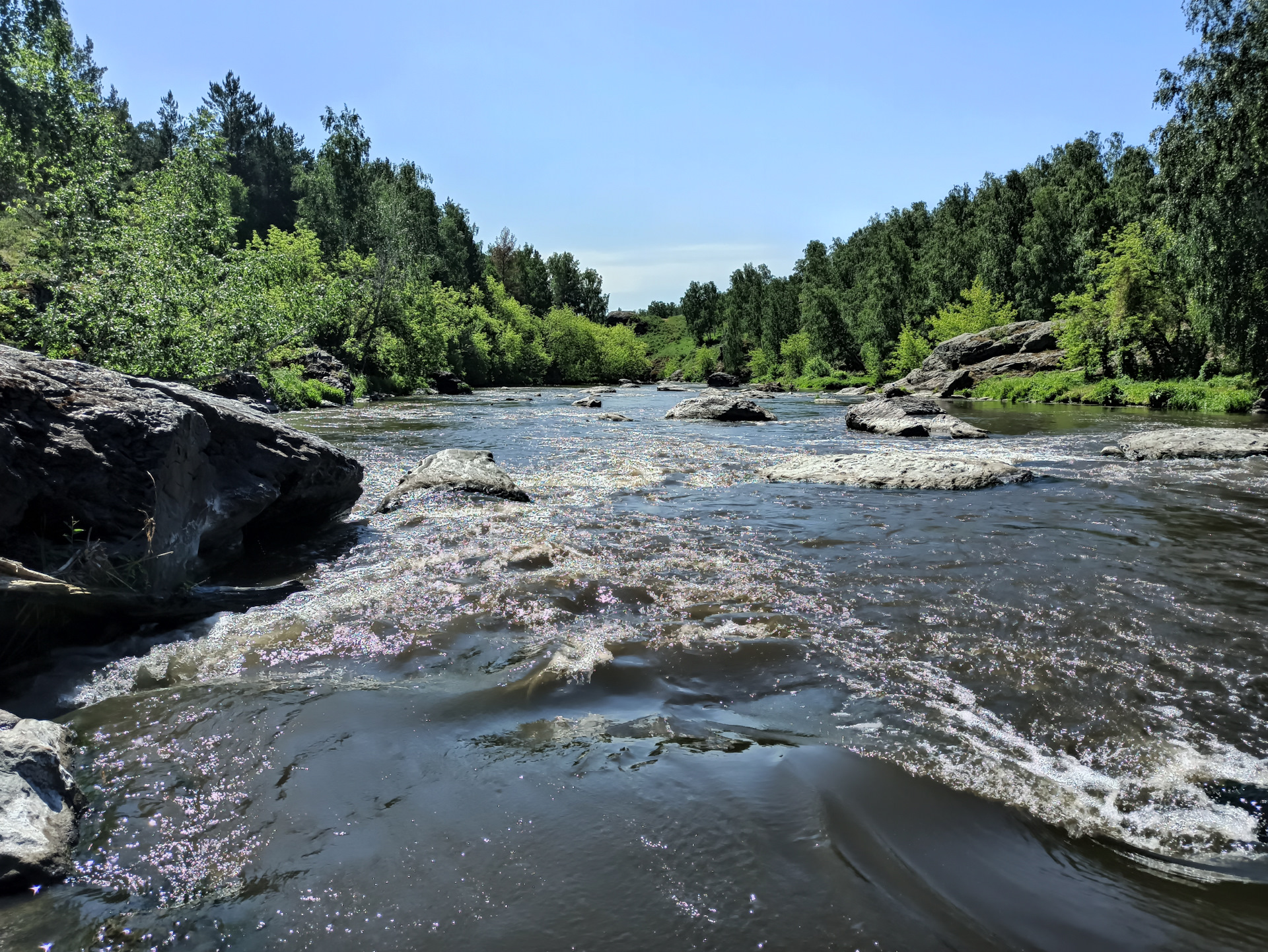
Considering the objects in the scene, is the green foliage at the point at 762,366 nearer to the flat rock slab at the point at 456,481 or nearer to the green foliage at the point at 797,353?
the green foliage at the point at 797,353

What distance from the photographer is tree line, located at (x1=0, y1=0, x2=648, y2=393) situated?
12.9 metres

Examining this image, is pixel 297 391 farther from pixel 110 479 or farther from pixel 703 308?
pixel 703 308

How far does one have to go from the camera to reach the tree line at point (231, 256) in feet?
42.4

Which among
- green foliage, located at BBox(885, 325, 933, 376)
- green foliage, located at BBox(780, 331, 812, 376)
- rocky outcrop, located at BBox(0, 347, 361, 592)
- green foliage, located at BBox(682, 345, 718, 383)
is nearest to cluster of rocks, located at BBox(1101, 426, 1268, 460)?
rocky outcrop, located at BBox(0, 347, 361, 592)

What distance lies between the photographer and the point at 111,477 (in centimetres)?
506

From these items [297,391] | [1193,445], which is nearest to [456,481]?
[1193,445]

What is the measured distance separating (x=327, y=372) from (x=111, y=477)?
33.0 m

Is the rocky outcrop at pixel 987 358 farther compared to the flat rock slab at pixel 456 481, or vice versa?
the rocky outcrop at pixel 987 358

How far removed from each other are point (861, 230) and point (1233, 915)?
4324 inches

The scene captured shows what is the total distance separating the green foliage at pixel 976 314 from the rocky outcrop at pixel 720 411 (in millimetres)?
38521

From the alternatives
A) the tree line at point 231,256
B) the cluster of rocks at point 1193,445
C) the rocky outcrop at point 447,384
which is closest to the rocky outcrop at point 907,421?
the cluster of rocks at point 1193,445

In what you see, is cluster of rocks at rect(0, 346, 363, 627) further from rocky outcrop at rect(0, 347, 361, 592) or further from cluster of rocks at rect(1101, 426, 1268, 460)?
cluster of rocks at rect(1101, 426, 1268, 460)

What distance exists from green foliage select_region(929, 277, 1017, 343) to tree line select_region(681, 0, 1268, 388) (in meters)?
0.19

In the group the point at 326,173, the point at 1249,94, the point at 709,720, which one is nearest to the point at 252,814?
the point at 709,720
